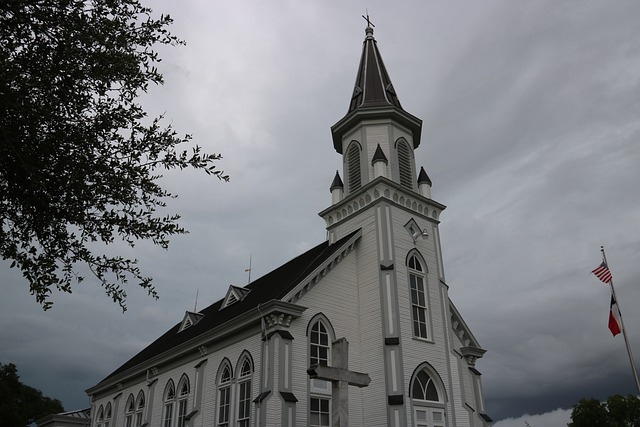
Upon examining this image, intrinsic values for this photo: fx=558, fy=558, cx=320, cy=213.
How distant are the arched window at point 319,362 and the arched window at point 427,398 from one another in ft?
11.1

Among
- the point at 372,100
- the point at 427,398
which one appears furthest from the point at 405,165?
the point at 427,398

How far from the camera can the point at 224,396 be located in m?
24.0

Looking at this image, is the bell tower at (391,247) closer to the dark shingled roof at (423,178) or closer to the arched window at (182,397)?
the dark shingled roof at (423,178)

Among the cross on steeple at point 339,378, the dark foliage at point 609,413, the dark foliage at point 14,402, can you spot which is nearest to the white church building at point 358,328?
the cross on steeple at point 339,378

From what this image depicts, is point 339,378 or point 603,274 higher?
point 603,274

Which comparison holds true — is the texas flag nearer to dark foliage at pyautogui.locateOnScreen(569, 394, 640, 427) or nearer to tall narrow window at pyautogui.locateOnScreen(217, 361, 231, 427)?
tall narrow window at pyautogui.locateOnScreen(217, 361, 231, 427)

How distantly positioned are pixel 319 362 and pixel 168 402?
1067 cm

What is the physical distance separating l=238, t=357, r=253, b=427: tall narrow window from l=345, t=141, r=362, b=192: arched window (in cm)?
1027

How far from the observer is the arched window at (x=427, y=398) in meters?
22.0

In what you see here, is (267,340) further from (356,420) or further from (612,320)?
(612,320)

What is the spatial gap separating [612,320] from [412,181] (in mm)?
10832

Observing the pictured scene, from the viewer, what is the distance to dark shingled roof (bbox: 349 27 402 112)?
30.1 meters

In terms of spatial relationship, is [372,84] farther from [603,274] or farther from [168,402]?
[168,402]

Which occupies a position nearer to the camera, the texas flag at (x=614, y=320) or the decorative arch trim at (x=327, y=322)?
the texas flag at (x=614, y=320)
